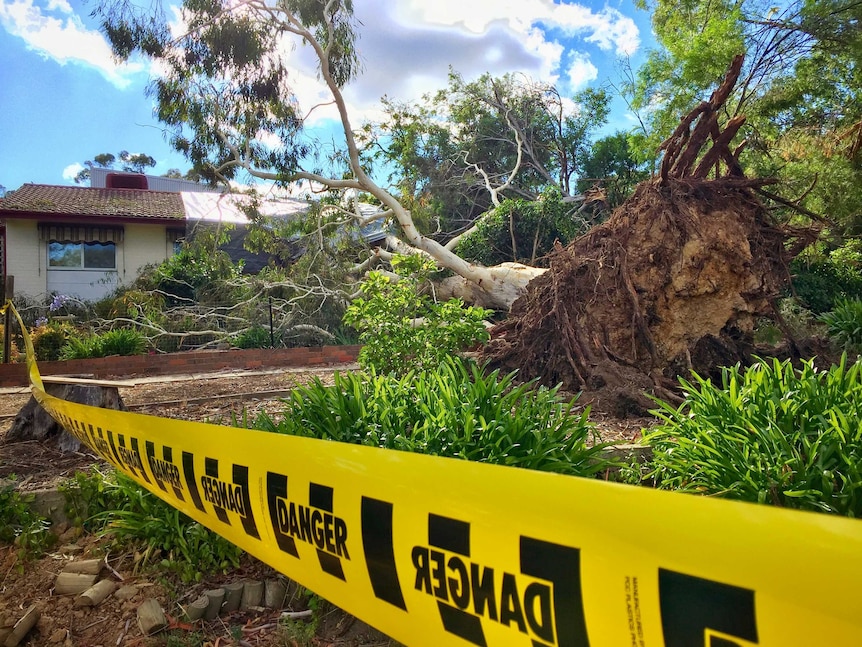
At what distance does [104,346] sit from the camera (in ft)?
36.0

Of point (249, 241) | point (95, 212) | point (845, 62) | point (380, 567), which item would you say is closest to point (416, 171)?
point (249, 241)

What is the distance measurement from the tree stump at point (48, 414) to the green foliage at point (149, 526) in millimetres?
1499

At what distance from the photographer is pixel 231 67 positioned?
46.5 ft

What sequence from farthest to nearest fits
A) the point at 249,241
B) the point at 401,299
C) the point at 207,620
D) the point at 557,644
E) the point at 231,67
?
the point at 249,241 < the point at 231,67 < the point at 401,299 < the point at 207,620 < the point at 557,644

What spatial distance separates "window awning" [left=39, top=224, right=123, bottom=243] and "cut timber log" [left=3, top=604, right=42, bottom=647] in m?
19.5

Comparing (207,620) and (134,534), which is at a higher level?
(134,534)

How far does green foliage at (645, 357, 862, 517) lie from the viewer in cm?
269

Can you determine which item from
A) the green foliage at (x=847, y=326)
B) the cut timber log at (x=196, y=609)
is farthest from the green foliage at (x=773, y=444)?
the green foliage at (x=847, y=326)

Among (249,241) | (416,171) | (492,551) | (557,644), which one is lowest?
(557,644)

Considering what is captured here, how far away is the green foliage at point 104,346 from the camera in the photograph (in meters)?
10.8

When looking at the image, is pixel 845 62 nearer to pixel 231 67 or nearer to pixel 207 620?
pixel 231 67

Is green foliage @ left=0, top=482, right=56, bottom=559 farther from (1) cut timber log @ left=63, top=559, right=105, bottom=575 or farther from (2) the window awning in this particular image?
(2) the window awning

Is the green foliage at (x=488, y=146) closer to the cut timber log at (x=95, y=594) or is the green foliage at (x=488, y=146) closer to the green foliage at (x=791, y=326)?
the green foliage at (x=791, y=326)

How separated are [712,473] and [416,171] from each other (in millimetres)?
20066
